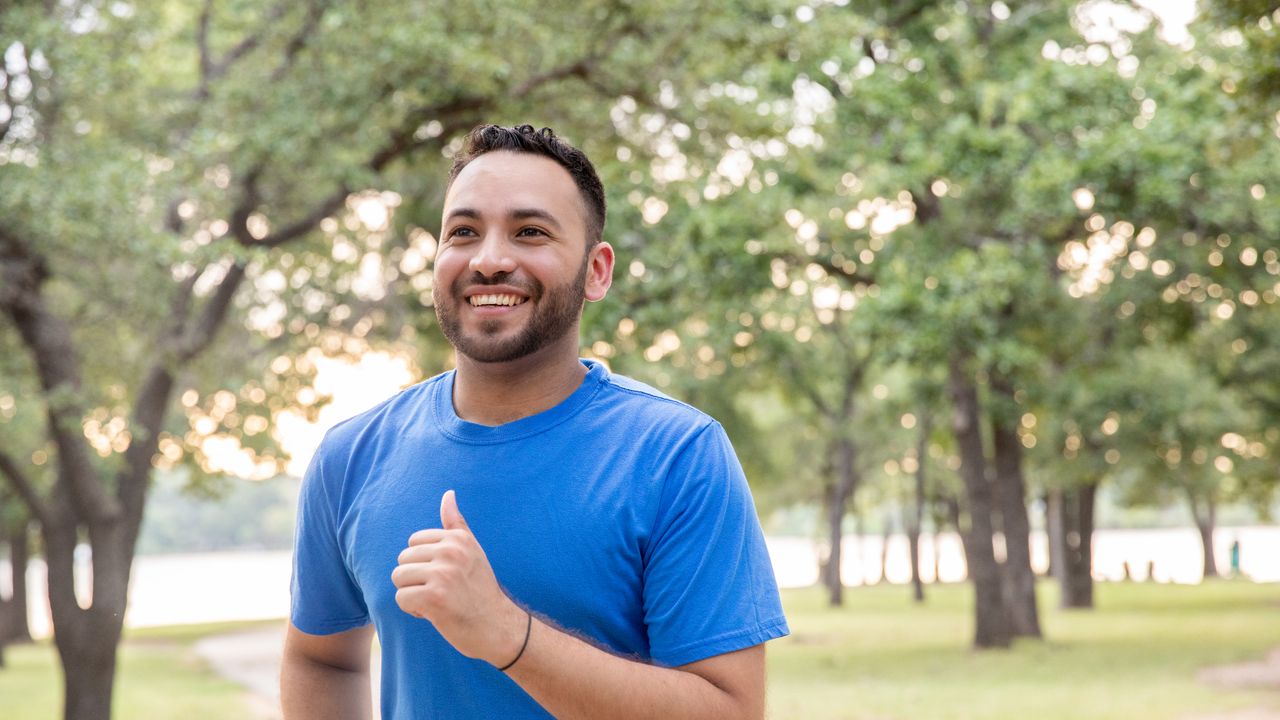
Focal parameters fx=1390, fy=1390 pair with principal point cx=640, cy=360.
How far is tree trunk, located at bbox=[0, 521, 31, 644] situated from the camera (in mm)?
38516

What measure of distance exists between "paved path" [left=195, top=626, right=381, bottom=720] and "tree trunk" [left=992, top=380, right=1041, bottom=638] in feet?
38.8

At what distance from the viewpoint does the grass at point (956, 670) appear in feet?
58.1

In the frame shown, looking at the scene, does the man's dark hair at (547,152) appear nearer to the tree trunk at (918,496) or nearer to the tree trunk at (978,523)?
the tree trunk at (978,523)

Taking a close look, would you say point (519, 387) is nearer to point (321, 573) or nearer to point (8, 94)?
point (321, 573)

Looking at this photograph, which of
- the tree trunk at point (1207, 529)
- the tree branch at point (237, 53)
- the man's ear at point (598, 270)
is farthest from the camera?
the tree trunk at point (1207, 529)

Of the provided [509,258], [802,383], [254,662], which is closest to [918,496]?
[802,383]

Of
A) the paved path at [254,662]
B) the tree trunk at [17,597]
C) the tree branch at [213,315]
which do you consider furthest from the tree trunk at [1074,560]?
the tree trunk at [17,597]

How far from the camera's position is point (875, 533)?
549ft

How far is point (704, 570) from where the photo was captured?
6.92ft

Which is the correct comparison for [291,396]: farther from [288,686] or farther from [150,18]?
[288,686]

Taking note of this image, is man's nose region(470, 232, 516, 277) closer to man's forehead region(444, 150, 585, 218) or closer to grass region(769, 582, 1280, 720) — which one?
man's forehead region(444, 150, 585, 218)

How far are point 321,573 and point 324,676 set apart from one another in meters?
0.21

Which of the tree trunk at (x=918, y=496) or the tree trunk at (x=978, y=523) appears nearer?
the tree trunk at (x=978, y=523)

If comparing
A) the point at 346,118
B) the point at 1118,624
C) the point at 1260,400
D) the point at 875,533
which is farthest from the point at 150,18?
the point at 875,533
